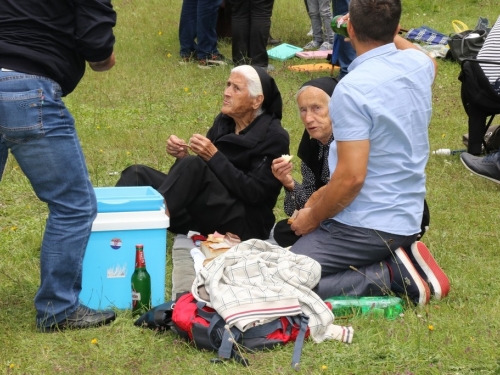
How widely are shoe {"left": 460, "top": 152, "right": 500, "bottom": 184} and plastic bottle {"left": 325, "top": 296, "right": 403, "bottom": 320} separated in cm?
258

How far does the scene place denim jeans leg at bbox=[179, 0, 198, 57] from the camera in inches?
395

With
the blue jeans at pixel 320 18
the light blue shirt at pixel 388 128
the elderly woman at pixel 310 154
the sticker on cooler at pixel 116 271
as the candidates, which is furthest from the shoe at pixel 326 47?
the sticker on cooler at pixel 116 271

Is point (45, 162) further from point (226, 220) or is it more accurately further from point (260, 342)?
point (226, 220)

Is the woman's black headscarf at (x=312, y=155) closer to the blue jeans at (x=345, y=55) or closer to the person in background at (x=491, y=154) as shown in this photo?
the person in background at (x=491, y=154)

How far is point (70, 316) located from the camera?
3.89 m

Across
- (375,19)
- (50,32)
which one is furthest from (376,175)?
(50,32)

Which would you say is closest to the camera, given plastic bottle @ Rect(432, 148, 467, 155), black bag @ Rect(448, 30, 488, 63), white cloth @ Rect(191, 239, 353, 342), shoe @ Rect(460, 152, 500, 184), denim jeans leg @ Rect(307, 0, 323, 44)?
white cloth @ Rect(191, 239, 353, 342)

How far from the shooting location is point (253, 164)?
5098 mm

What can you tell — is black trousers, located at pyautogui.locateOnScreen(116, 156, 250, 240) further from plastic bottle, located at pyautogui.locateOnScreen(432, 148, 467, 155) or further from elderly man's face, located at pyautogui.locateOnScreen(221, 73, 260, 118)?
plastic bottle, located at pyautogui.locateOnScreen(432, 148, 467, 155)

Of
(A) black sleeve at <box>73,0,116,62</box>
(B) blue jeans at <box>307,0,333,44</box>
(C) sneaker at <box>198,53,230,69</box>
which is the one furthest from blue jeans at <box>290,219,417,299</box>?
(B) blue jeans at <box>307,0,333,44</box>

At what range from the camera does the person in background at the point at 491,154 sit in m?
6.34

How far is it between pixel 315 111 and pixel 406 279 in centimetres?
112

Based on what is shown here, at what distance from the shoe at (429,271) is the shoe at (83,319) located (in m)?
1.54

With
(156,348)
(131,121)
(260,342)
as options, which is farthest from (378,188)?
(131,121)
